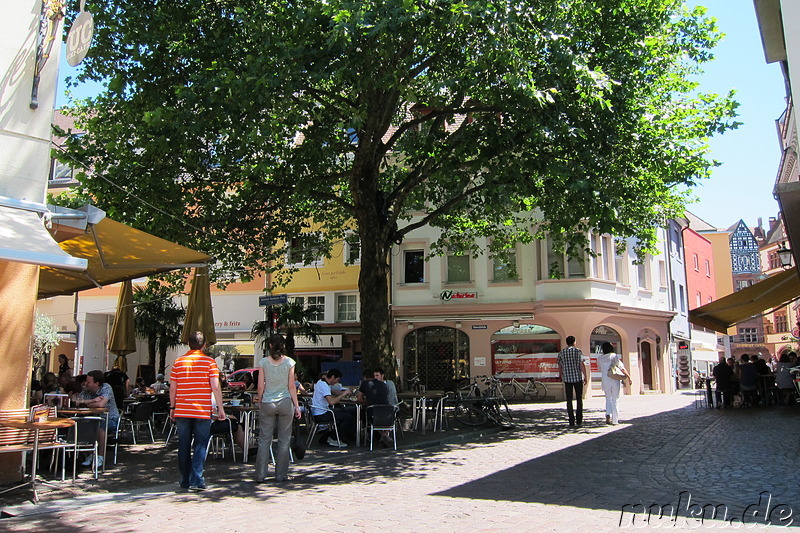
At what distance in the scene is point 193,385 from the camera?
8.15m

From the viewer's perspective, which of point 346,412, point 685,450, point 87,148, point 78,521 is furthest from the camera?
point 87,148

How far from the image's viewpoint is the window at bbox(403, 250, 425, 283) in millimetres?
29297

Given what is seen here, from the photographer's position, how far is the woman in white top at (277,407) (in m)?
8.57

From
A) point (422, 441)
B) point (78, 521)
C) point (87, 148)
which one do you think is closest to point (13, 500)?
point (78, 521)

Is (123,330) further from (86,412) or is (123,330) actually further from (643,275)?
(643,275)

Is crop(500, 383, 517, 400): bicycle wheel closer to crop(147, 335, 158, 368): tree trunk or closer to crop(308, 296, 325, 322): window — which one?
crop(308, 296, 325, 322): window

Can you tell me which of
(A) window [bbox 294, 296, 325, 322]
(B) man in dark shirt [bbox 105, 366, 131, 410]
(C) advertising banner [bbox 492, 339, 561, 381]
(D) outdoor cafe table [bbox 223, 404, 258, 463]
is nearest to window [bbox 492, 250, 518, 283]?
(C) advertising banner [bbox 492, 339, 561, 381]

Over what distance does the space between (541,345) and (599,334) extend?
2.61 metres

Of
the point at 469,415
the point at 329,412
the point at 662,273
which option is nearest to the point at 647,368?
the point at 662,273

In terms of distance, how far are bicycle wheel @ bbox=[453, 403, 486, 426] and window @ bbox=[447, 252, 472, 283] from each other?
43.2 ft

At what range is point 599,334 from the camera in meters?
28.5

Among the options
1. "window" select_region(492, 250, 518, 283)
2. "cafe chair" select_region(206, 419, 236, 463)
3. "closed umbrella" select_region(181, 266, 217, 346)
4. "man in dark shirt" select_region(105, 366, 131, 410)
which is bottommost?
"cafe chair" select_region(206, 419, 236, 463)

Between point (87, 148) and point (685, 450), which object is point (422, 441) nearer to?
point (685, 450)

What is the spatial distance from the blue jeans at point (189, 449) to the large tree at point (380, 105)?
4.78 meters
